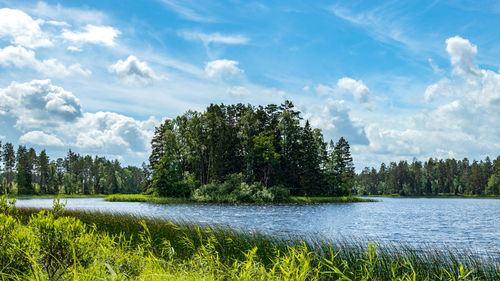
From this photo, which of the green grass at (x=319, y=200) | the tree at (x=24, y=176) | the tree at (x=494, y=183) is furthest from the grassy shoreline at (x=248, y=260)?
the tree at (x=494, y=183)

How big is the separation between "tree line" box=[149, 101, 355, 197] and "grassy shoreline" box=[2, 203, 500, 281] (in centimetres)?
5073

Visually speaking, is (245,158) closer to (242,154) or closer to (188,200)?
(242,154)

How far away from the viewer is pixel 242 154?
7375 centimetres

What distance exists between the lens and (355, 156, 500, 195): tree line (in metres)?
139

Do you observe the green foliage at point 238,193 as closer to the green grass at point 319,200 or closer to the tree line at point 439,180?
the green grass at point 319,200

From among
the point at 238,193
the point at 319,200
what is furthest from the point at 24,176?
the point at 319,200

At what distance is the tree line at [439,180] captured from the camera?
13875 cm

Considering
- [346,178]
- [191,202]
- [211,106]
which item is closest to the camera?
[191,202]

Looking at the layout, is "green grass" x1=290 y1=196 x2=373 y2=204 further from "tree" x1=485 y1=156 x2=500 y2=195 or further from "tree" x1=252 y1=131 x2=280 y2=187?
"tree" x1=485 y1=156 x2=500 y2=195

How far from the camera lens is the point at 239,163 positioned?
238ft

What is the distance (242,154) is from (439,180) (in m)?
118

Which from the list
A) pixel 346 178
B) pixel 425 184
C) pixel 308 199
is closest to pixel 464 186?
pixel 425 184

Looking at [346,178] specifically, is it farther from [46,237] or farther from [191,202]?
[46,237]

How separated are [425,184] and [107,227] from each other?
159 metres
